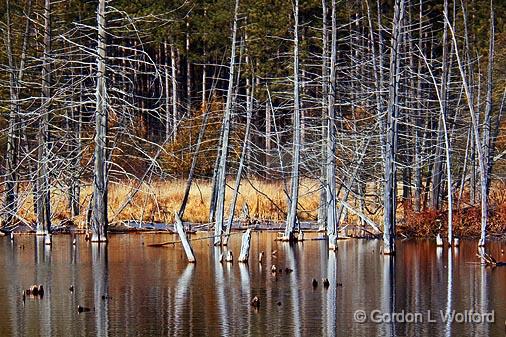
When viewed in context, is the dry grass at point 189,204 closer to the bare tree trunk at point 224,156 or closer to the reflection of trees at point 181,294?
the bare tree trunk at point 224,156

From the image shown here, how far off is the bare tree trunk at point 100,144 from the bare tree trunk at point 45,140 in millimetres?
1499

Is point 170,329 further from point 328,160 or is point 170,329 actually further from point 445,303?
point 328,160

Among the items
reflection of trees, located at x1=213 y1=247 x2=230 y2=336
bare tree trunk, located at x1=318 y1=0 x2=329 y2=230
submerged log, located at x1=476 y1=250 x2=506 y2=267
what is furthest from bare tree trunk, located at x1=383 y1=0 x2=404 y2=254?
reflection of trees, located at x1=213 y1=247 x2=230 y2=336

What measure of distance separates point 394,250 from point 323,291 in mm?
7525

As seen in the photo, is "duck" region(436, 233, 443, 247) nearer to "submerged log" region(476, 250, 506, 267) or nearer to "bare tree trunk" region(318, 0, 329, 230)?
"bare tree trunk" region(318, 0, 329, 230)

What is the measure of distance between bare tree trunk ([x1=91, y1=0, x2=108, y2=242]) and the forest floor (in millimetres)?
4647

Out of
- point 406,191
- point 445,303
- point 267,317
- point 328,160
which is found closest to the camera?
point 267,317

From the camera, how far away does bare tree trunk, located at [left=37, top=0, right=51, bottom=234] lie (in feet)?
109

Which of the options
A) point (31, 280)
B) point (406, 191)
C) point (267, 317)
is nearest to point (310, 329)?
point (267, 317)

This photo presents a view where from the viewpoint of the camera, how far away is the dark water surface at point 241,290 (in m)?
A: 18.8

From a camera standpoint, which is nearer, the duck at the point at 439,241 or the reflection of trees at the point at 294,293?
the reflection of trees at the point at 294,293

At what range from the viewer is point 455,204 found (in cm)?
3912

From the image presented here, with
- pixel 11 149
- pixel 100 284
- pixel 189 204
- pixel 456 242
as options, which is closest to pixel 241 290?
pixel 100 284

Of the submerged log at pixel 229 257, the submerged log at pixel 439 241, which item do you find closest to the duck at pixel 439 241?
the submerged log at pixel 439 241
